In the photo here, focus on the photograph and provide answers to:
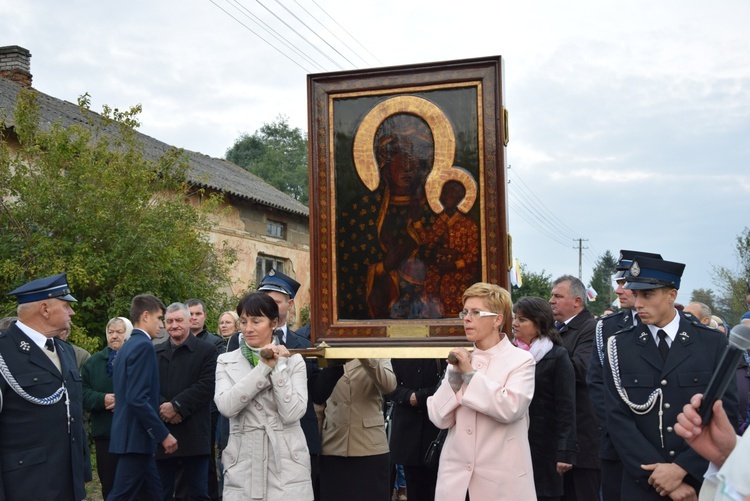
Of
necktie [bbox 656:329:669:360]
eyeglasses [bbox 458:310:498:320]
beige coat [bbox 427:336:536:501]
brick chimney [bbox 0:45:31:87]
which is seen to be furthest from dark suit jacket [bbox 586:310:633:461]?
brick chimney [bbox 0:45:31:87]

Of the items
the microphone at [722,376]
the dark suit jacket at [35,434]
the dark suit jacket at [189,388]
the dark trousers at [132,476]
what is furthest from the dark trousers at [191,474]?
the microphone at [722,376]

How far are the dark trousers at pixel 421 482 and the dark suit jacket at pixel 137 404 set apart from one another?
1878mm

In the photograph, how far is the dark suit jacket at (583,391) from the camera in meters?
5.88

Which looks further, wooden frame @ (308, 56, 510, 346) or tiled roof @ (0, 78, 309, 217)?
tiled roof @ (0, 78, 309, 217)

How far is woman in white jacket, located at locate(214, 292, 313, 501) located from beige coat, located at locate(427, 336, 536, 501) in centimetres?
87

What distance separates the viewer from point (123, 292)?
11500 millimetres

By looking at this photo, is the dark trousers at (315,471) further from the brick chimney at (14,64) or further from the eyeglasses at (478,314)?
the brick chimney at (14,64)

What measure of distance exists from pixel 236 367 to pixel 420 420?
5.41 ft

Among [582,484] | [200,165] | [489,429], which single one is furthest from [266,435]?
[200,165]

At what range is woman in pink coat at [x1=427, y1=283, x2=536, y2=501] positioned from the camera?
4.07m

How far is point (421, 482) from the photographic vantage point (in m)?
5.90

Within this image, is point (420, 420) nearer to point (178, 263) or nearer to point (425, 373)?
point (425, 373)

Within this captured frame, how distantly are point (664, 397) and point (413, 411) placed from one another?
2208mm

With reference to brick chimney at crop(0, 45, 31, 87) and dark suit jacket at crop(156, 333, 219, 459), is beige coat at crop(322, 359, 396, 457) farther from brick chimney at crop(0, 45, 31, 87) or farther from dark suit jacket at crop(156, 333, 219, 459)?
brick chimney at crop(0, 45, 31, 87)
